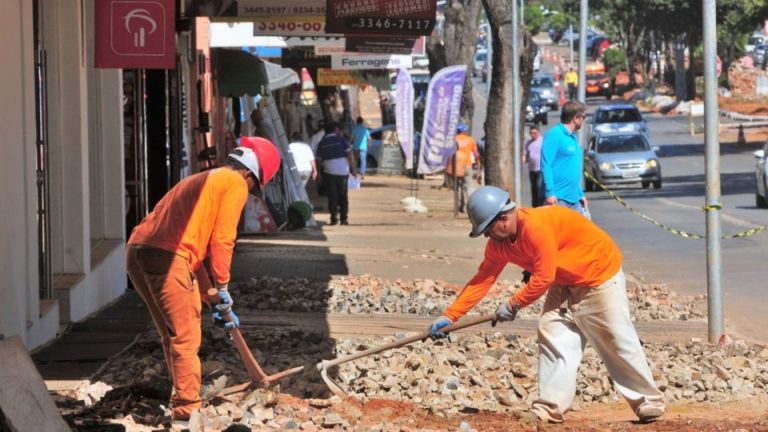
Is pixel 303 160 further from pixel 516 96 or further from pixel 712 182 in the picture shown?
pixel 712 182

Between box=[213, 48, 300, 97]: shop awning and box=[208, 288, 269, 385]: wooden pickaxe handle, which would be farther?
box=[213, 48, 300, 97]: shop awning

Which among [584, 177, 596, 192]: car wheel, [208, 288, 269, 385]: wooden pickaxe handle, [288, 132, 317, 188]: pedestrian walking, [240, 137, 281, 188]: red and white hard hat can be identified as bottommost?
[584, 177, 596, 192]: car wheel

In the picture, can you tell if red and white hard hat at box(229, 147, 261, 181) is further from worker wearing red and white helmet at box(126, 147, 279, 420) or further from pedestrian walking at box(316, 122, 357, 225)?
pedestrian walking at box(316, 122, 357, 225)

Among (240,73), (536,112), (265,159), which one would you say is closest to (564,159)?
(265,159)

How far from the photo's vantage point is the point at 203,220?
26.5ft

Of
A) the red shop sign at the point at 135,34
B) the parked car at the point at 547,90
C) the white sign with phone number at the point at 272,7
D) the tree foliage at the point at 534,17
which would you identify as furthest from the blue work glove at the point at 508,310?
the tree foliage at the point at 534,17

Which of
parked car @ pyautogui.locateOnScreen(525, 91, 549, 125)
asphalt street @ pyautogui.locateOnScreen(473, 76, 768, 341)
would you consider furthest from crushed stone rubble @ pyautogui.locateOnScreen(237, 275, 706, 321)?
parked car @ pyautogui.locateOnScreen(525, 91, 549, 125)

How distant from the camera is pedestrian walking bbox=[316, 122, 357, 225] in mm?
25000

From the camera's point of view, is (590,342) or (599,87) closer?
(590,342)

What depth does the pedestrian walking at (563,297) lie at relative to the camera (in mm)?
8242

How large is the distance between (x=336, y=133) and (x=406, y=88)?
5819mm

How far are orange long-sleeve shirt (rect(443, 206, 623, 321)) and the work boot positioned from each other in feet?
2.55

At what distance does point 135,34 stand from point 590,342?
18.5 ft

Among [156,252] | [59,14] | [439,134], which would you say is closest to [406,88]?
[439,134]
